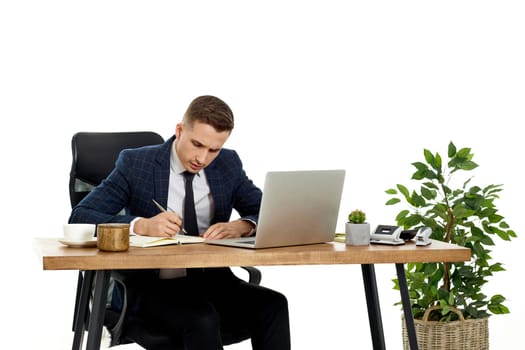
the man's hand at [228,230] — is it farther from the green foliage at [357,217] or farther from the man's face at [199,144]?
the green foliage at [357,217]

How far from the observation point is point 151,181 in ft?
9.77

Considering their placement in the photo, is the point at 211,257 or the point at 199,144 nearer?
the point at 211,257

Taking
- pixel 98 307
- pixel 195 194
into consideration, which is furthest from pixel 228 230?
pixel 98 307

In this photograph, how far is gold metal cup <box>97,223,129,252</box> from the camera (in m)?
2.37

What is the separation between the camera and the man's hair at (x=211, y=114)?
286cm

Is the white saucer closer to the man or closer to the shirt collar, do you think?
the man

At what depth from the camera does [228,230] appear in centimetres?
280

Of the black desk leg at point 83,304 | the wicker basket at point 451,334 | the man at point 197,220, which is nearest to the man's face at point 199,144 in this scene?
the man at point 197,220

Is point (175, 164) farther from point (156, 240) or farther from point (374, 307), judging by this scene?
point (374, 307)

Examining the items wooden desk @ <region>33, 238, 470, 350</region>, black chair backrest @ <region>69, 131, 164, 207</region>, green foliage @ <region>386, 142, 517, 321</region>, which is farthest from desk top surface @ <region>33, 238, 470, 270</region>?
green foliage @ <region>386, 142, 517, 321</region>

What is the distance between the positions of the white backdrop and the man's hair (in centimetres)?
228

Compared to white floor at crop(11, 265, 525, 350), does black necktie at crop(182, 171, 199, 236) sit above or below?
above

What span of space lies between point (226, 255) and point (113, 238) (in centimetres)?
33

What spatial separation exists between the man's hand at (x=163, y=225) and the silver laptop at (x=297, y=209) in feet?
0.41
